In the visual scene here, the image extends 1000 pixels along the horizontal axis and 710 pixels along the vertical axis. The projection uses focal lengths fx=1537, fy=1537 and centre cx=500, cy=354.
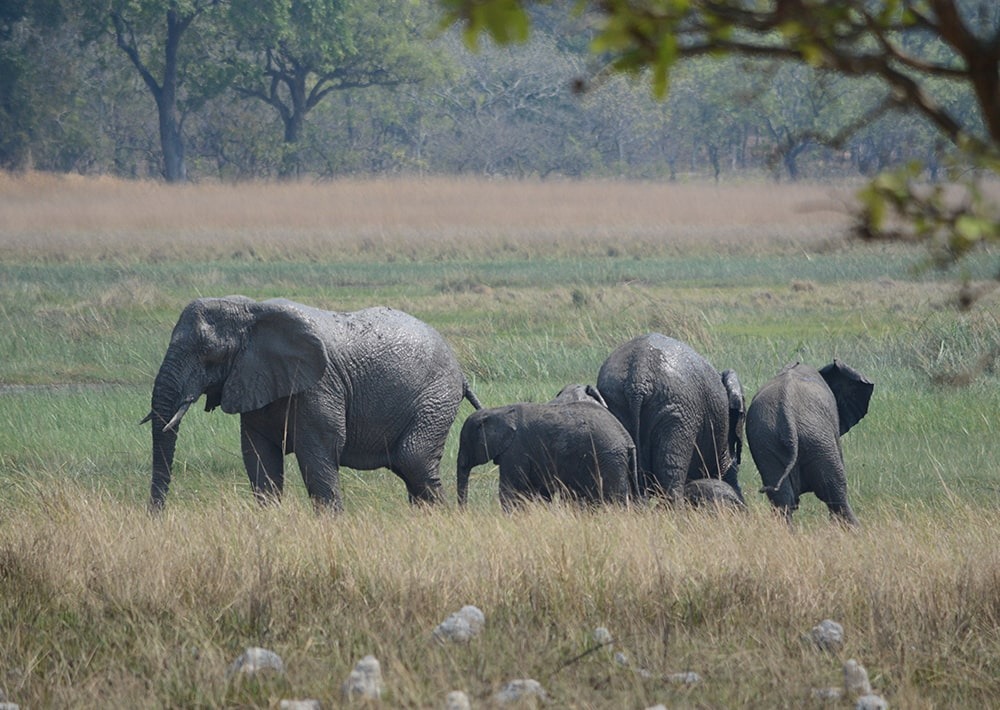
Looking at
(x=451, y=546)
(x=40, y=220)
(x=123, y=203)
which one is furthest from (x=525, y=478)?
(x=123, y=203)

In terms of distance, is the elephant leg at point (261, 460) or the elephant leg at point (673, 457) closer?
the elephant leg at point (261, 460)

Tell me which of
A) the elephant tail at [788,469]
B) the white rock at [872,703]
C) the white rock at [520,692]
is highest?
the white rock at [520,692]

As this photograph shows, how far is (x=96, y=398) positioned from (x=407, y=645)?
8222 mm

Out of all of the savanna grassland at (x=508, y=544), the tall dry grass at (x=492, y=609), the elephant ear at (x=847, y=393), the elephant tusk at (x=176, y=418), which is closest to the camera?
the tall dry grass at (x=492, y=609)

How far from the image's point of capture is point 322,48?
42438 millimetres

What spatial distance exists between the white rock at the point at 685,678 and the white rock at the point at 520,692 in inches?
17.8

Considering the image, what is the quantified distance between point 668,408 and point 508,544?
2.65 m

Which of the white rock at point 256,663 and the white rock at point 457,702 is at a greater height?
the white rock at point 457,702

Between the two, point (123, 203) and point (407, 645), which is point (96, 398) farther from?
point (123, 203)

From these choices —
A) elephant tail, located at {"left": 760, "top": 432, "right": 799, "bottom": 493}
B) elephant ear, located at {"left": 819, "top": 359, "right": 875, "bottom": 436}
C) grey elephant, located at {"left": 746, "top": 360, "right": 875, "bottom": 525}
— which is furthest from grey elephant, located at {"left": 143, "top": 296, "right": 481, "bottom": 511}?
elephant ear, located at {"left": 819, "top": 359, "right": 875, "bottom": 436}

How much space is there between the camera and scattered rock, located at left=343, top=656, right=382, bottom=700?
461 cm

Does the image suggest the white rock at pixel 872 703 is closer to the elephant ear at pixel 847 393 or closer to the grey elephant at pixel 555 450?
the grey elephant at pixel 555 450

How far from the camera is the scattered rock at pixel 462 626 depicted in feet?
17.1

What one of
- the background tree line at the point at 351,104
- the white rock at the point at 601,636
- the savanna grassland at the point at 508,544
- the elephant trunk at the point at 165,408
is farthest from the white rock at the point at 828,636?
the background tree line at the point at 351,104
